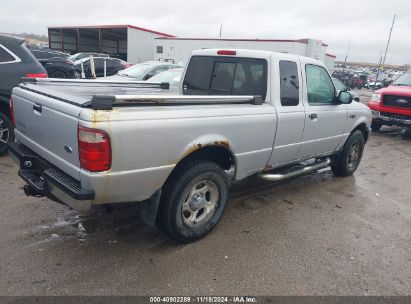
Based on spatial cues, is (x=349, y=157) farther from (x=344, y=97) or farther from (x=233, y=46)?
(x=233, y=46)

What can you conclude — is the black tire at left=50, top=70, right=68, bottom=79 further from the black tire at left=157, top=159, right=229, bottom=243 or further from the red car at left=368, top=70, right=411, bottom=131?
the black tire at left=157, top=159, right=229, bottom=243

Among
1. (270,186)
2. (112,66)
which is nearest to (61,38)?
(112,66)

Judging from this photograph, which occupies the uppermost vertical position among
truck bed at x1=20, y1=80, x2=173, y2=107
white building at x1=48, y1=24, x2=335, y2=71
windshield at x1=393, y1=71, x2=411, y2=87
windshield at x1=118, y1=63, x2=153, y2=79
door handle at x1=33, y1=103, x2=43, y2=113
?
white building at x1=48, y1=24, x2=335, y2=71

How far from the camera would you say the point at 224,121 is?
3.48 m

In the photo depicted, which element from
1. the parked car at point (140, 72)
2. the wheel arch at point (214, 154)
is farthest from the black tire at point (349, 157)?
the parked car at point (140, 72)

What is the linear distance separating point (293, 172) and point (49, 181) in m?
3.05

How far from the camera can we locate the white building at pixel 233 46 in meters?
27.6

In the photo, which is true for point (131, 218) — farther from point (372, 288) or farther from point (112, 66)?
point (112, 66)

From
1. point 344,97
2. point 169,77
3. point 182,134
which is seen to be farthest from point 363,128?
point 169,77

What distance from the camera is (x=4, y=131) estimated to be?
18.8 ft

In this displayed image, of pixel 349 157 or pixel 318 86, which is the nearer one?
pixel 318 86

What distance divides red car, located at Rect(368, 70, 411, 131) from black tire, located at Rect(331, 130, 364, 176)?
463cm

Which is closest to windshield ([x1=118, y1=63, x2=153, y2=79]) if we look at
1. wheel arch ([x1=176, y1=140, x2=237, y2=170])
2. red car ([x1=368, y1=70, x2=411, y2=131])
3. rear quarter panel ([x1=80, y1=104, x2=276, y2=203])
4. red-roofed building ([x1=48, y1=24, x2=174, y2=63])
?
red car ([x1=368, y1=70, x2=411, y2=131])

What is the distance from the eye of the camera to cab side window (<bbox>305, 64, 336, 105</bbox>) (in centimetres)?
468
